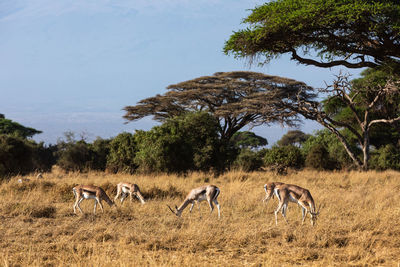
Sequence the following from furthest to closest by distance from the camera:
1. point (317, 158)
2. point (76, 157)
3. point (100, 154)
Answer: point (317, 158), point (76, 157), point (100, 154)

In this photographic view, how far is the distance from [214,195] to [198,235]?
2262mm

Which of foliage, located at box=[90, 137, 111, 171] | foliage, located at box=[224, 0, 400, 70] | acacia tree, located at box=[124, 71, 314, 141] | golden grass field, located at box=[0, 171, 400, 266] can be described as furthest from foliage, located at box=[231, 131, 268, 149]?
golden grass field, located at box=[0, 171, 400, 266]

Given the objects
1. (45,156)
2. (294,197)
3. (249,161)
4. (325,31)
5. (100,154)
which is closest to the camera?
(294,197)

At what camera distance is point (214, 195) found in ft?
29.9

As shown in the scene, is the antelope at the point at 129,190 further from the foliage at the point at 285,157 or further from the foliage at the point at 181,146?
the foliage at the point at 285,157

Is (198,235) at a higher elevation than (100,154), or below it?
higher

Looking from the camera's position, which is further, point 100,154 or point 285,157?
point 285,157

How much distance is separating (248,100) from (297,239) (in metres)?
20.8

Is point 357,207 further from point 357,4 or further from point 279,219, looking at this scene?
point 357,4

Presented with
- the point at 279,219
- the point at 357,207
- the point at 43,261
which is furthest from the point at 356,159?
the point at 43,261

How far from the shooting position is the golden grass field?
Result: 5.88m

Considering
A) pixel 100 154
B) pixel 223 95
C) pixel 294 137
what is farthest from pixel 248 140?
pixel 100 154

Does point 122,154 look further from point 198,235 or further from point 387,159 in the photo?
point 387,159

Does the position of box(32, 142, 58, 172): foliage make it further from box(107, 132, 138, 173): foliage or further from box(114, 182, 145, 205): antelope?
box(114, 182, 145, 205): antelope
